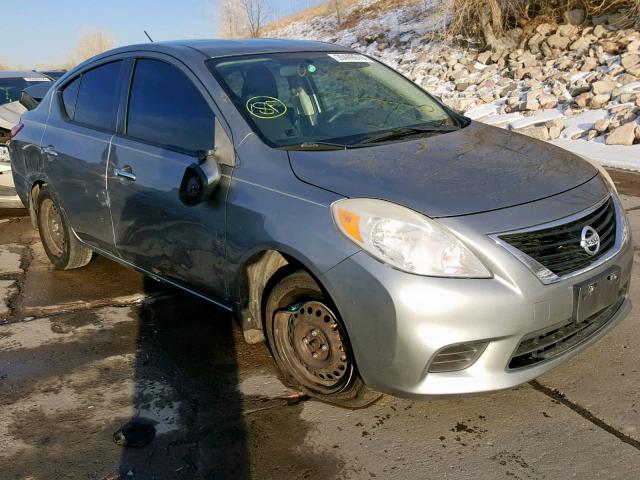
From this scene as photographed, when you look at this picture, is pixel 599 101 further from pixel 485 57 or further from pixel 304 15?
pixel 304 15

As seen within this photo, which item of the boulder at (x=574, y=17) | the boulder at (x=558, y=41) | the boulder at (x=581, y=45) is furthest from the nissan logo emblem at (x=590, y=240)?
the boulder at (x=574, y=17)

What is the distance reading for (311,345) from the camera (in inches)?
114

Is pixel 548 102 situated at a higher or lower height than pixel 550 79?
lower

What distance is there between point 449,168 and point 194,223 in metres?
1.33

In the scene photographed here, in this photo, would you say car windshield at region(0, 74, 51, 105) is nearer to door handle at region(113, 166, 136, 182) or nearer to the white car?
the white car

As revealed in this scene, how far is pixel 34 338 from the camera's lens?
3.85 metres

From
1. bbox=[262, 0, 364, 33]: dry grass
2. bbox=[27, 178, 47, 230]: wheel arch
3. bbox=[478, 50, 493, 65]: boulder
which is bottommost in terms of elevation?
bbox=[27, 178, 47, 230]: wheel arch

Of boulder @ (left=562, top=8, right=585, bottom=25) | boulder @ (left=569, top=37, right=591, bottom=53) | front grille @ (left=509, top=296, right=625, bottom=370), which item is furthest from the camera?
boulder @ (left=562, top=8, right=585, bottom=25)

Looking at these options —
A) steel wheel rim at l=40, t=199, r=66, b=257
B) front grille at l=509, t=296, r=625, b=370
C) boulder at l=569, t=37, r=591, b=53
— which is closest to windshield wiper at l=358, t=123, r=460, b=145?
front grille at l=509, t=296, r=625, b=370

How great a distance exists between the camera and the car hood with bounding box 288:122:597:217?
8.35ft

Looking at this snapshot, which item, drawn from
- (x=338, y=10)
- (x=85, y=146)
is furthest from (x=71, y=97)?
(x=338, y=10)

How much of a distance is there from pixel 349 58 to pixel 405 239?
1.94 meters

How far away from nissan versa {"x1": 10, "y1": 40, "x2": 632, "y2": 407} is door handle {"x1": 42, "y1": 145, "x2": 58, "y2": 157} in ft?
0.60

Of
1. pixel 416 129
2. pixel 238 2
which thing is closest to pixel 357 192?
pixel 416 129
